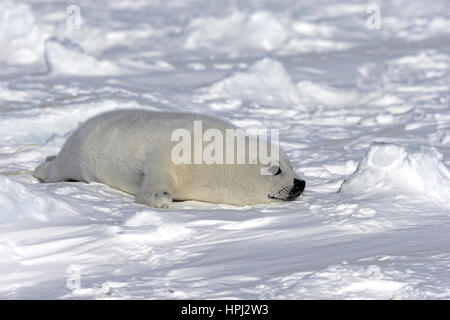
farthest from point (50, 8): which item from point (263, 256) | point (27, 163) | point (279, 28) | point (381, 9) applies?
point (263, 256)

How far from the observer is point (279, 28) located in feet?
35.1

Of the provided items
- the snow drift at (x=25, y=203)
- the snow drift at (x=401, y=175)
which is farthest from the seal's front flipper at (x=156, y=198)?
the snow drift at (x=401, y=175)

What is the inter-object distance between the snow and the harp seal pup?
9 centimetres

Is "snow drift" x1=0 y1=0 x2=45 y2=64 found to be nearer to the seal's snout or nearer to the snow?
the snow

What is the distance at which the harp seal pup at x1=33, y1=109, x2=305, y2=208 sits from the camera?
370 centimetres

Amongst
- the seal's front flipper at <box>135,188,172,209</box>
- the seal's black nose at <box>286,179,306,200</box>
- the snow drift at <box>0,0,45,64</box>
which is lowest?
the seal's front flipper at <box>135,188,172,209</box>

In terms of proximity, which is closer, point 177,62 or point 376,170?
point 376,170

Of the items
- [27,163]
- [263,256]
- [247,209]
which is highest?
[27,163]

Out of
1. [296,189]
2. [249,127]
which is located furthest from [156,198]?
[249,127]

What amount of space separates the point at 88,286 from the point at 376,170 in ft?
5.86

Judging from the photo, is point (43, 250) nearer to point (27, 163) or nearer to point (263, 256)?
point (263, 256)

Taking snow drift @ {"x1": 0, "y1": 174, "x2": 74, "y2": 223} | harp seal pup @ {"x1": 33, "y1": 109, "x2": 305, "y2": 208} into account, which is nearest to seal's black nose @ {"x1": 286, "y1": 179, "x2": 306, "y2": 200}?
harp seal pup @ {"x1": 33, "y1": 109, "x2": 305, "y2": 208}

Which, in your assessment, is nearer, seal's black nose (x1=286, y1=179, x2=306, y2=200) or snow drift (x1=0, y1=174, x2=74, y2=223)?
snow drift (x1=0, y1=174, x2=74, y2=223)
